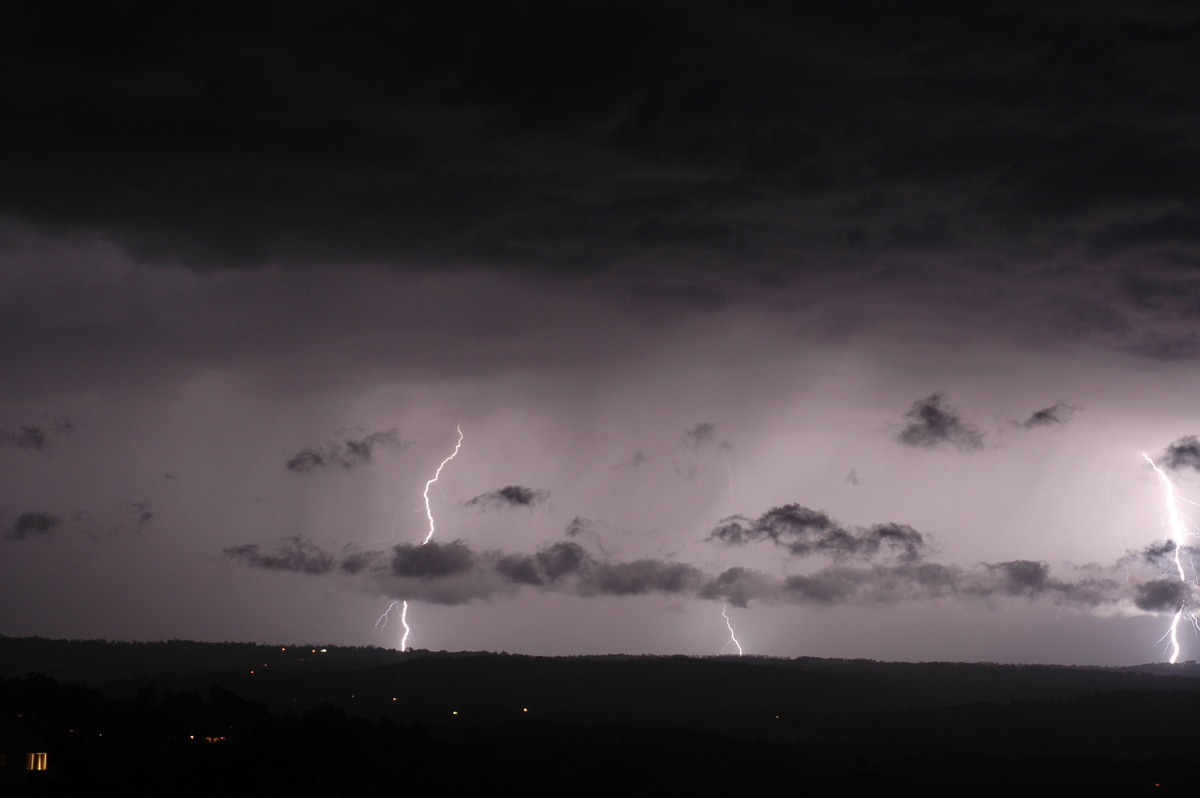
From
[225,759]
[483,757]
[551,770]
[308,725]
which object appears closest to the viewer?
[225,759]

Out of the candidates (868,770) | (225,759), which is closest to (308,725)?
(225,759)

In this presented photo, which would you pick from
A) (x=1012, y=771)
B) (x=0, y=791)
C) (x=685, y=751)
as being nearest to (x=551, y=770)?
(x=685, y=751)

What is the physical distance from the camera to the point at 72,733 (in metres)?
76.2

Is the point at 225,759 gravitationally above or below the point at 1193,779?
above

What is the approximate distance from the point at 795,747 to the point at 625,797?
87.4 metres

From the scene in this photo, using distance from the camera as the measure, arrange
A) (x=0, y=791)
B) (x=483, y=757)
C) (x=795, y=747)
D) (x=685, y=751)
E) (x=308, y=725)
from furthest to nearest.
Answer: (x=795, y=747), (x=685, y=751), (x=483, y=757), (x=308, y=725), (x=0, y=791)

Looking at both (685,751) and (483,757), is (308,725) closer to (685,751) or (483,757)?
(483,757)

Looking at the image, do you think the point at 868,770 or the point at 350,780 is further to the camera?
the point at 868,770

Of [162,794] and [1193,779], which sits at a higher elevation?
[162,794]

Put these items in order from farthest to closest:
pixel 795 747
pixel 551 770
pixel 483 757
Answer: pixel 795 747 < pixel 551 770 < pixel 483 757

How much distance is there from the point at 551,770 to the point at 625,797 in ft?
39.5

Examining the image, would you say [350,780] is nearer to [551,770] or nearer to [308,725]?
[308,725]

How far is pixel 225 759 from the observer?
223 feet

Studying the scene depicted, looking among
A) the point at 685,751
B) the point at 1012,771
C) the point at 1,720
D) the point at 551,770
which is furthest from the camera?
the point at 1012,771
